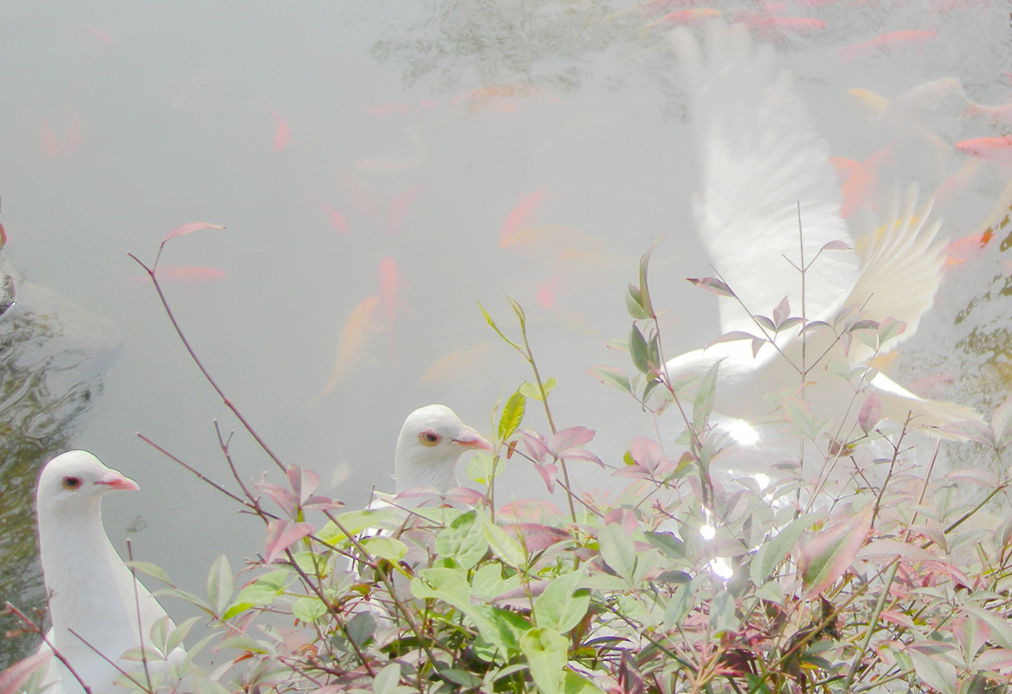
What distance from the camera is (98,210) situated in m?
2.69

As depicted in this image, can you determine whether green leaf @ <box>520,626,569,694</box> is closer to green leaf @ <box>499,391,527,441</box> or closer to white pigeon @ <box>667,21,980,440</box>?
green leaf @ <box>499,391,527,441</box>

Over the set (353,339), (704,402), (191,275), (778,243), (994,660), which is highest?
(704,402)

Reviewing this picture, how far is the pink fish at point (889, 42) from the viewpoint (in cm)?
317

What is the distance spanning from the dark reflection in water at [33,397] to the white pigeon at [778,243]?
134cm

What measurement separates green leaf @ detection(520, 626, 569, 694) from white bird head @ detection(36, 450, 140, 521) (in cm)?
111

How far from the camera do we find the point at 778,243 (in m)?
1.77

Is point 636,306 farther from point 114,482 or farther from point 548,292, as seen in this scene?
point 548,292

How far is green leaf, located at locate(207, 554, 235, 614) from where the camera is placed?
667 mm

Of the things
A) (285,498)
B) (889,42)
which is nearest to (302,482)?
(285,498)

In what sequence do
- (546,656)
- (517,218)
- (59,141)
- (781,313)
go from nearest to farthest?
(546,656) → (781,313) → (517,218) → (59,141)

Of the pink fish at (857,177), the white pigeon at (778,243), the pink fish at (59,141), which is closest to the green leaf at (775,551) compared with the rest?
the white pigeon at (778,243)

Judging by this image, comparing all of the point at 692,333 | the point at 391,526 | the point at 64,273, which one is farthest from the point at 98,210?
the point at 391,526

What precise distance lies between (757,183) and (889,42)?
173 centimetres

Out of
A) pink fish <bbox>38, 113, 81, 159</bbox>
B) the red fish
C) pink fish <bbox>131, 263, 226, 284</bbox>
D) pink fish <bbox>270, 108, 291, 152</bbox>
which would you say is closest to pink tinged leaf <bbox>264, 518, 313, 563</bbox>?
pink fish <bbox>131, 263, 226, 284</bbox>
